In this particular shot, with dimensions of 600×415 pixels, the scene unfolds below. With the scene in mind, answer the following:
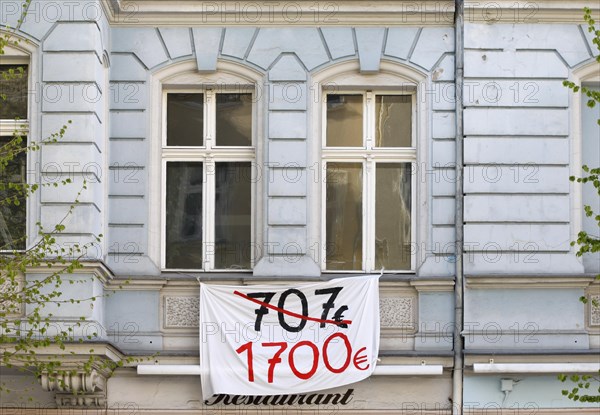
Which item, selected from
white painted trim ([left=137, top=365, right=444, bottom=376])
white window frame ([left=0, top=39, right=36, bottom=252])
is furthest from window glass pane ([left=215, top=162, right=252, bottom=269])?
white window frame ([left=0, top=39, right=36, bottom=252])

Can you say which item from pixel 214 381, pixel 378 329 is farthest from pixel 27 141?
pixel 378 329

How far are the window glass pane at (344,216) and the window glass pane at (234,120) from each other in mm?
1196

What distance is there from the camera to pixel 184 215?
20.7m

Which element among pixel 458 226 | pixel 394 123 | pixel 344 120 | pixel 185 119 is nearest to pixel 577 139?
pixel 458 226

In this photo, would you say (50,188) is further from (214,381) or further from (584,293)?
(584,293)

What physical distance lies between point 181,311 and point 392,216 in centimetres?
303

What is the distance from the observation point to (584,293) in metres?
20.1

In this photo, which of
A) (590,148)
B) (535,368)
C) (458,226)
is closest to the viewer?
(535,368)

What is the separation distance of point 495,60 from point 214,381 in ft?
18.0

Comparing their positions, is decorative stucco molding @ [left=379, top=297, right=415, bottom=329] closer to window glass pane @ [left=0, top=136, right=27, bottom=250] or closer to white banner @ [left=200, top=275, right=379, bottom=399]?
white banner @ [left=200, top=275, right=379, bottom=399]

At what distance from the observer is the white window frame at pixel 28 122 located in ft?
63.6

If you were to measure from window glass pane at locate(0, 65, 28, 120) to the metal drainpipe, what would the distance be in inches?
Answer: 218

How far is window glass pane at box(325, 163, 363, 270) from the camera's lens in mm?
20562

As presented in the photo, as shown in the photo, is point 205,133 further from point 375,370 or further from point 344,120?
point 375,370
